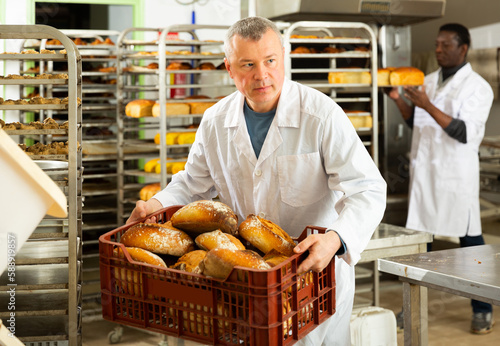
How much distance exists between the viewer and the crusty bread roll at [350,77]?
3834 millimetres

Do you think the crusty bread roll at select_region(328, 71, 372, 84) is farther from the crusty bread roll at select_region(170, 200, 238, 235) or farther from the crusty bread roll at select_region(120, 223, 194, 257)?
the crusty bread roll at select_region(120, 223, 194, 257)

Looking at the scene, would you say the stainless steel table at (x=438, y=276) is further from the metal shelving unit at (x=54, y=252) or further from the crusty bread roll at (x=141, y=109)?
the crusty bread roll at (x=141, y=109)

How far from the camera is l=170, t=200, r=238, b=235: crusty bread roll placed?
1.53m

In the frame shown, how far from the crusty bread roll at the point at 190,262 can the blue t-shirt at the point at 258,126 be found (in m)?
0.59

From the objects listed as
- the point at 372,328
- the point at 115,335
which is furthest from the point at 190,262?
the point at 115,335

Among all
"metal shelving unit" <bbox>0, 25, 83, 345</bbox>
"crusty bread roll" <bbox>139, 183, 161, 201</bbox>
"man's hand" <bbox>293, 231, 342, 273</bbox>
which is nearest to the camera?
"man's hand" <bbox>293, 231, 342, 273</bbox>

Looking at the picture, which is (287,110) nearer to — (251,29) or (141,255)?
(251,29)

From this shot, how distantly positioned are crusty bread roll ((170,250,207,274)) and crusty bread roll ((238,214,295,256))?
0.46 ft

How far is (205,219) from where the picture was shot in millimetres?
1528

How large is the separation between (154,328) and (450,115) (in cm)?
316

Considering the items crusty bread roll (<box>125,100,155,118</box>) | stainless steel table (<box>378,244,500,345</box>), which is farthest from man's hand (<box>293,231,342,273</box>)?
crusty bread roll (<box>125,100,155,118</box>)

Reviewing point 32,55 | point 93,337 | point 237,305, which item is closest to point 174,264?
point 237,305

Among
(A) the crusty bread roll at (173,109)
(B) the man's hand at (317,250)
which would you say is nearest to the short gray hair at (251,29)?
(B) the man's hand at (317,250)

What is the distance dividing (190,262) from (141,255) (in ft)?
0.38
